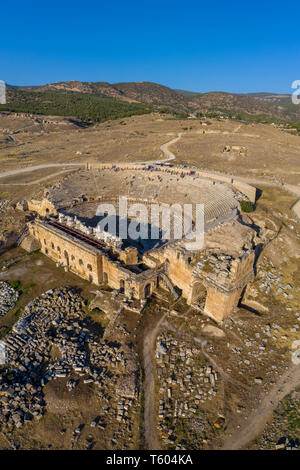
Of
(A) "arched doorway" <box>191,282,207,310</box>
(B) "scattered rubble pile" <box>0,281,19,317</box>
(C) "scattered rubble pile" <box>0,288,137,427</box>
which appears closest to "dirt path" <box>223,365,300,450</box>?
(C) "scattered rubble pile" <box>0,288,137,427</box>

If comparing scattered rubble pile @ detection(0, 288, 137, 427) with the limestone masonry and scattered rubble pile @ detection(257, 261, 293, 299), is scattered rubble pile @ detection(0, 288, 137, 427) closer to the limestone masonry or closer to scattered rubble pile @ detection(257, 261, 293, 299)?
the limestone masonry

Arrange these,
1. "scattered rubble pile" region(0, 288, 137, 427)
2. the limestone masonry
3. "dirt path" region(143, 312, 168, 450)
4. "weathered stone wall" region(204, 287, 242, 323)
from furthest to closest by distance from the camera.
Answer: the limestone masonry → "weathered stone wall" region(204, 287, 242, 323) → "scattered rubble pile" region(0, 288, 137, 427) → "dirt path" region(143, 312, 168, 450)

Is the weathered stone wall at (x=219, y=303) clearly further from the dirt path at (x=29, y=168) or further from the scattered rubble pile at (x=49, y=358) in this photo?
the dirt path at (x=29, y=168)

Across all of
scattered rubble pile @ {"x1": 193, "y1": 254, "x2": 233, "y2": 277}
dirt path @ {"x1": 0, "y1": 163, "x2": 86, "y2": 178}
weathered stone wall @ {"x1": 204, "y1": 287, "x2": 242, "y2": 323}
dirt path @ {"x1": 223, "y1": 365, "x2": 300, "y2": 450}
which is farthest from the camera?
dirt path @ {"x1": 0, "y1": 163, "x2": 86, "y2": 178}

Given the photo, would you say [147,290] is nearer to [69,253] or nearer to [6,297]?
[69,253]

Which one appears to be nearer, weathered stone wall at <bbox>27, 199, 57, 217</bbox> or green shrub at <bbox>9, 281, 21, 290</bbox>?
green shrub at <bbox>9, 281, 21, 290</bbox>

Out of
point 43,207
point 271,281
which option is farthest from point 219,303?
point 43,207

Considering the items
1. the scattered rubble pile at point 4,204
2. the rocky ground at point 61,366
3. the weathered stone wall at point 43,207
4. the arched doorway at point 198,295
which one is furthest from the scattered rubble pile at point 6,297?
the scattered rubble pile at point 4,204
